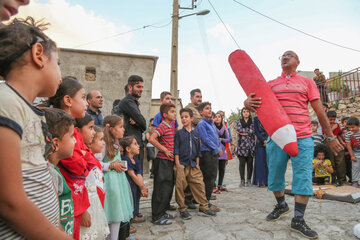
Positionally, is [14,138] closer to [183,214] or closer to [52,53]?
[52,53]

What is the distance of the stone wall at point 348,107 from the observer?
34.0 feet

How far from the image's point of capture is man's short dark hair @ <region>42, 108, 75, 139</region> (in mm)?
1329

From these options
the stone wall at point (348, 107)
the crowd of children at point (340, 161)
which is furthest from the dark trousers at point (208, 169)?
the stone wall at point (348, 107)

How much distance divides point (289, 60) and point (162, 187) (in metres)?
2.41

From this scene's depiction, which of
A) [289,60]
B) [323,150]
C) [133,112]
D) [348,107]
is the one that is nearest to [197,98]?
[133,112]

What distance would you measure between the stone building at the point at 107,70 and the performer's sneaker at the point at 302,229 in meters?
9.38

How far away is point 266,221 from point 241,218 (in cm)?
34

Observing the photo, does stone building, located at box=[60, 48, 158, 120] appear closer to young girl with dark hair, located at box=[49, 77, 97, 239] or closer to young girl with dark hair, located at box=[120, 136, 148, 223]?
young girl with dark hair, located at box=[120, 136, 148, 223]

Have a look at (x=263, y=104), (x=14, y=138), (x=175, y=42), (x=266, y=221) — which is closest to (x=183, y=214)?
(x=266, y=221)

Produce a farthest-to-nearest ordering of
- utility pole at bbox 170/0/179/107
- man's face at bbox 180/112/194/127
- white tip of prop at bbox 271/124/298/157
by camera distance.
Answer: utility pole at bbox 170/0/179/107 < man's face at bbox 180/112/194/127 < white tip of prop at bbox 271/124/298/157

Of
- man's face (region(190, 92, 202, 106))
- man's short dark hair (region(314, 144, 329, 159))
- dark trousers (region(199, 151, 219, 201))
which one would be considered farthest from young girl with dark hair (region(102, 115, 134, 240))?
man's short dark hair (region(314, 144, 329, 159))

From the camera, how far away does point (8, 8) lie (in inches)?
37.7

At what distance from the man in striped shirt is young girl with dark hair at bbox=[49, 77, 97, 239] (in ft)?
6.65

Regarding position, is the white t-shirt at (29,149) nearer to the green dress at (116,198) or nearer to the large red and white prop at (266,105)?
the green dress at (116,198)
